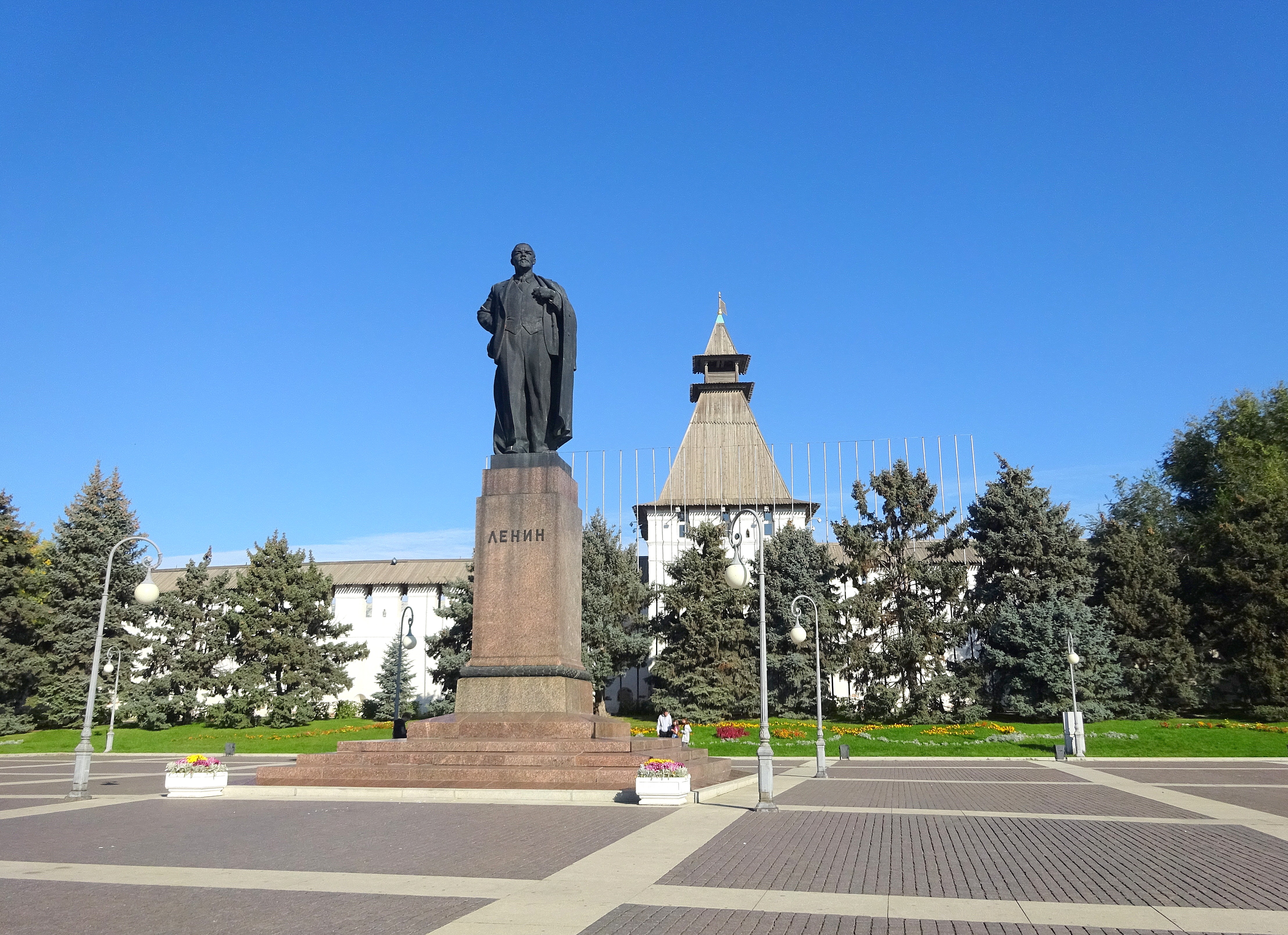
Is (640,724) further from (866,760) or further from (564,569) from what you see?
(564,569)

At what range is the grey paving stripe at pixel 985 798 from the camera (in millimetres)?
14938

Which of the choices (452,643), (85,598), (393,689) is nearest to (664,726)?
(452,643)

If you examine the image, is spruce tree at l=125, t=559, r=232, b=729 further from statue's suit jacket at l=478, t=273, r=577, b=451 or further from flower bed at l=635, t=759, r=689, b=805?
flower bed at l=635, t=759, r=689, b=805

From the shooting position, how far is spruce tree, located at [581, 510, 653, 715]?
43.9 meters

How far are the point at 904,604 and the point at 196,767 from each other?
114 feet

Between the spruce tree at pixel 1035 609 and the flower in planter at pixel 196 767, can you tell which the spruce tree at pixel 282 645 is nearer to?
the flower in planter at pixel 196 767

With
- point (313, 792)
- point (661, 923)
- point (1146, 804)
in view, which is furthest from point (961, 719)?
point (661, 923)

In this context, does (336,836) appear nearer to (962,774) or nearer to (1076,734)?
(962,774)

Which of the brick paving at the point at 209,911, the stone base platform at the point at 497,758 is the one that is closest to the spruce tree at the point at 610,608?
the stone base platform at the point at 497,758

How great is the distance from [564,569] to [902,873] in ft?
30.7

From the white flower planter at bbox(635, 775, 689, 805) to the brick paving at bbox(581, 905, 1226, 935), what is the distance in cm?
678

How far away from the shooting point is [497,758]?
15102 mm

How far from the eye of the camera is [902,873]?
8.83 meters

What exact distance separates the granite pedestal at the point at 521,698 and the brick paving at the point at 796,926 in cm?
780
